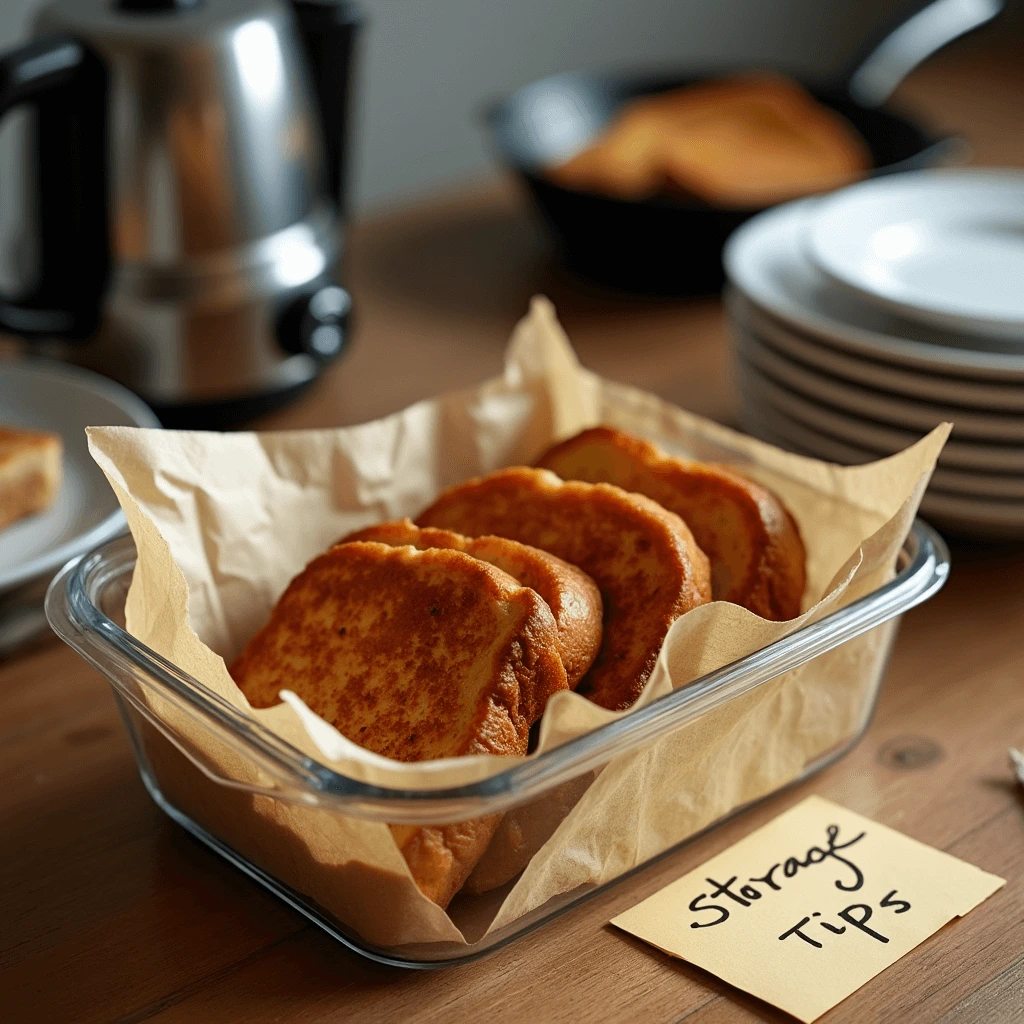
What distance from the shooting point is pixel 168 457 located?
0.76 metres

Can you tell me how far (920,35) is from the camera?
1.73 meters

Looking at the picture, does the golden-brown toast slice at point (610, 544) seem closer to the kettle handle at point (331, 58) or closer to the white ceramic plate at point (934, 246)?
the white ceramic plate at point (934, 246)

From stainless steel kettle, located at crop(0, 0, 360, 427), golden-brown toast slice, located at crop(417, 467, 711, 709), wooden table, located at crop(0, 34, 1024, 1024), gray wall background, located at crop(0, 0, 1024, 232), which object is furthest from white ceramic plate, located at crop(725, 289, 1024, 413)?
gray wall background, located at crop(0, 0, 1024, 232)

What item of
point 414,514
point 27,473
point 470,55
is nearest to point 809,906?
point 414,514

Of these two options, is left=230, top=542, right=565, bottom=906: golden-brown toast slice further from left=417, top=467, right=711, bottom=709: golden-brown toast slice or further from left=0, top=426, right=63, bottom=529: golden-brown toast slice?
left=0, top=426, right=63, bottom=529: golden-brown toast slice

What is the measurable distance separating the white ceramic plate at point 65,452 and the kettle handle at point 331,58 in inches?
12.6

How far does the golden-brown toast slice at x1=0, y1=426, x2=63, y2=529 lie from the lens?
0.94 m

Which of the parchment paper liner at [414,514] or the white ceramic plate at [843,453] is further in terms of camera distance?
the white ceramic plate at [843,453]

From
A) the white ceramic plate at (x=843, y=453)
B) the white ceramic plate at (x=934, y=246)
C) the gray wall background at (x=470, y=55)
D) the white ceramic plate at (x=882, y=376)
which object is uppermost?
the white ceramic plate at (x=934, y=246)

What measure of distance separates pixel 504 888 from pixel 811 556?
1.06 ft

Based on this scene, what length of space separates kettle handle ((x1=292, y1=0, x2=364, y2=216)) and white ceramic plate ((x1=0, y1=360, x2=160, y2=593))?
0.32m

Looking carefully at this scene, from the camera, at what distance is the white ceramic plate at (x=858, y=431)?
935mm

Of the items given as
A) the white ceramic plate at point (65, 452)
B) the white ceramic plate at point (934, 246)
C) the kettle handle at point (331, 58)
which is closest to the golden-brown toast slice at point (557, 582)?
the white ceramic plate at point (65, 452)

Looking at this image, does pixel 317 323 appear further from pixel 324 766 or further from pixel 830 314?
pixel 324 766
